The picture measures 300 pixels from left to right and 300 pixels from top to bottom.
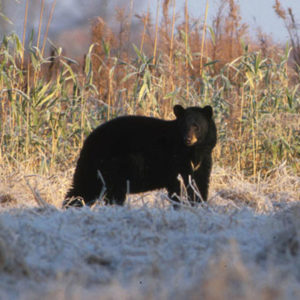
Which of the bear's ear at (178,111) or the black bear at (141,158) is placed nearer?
the black bear at (141,158)

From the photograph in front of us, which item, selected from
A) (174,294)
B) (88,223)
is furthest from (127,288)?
(88,223)

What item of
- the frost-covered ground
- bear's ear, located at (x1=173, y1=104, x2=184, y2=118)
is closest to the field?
the frost-covered ground

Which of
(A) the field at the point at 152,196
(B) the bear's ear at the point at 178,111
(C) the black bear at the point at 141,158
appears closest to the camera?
(A) the field at the point at 152,196

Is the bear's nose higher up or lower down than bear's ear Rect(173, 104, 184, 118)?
lower down

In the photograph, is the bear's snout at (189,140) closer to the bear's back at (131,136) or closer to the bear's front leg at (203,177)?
the bear's back at (131,136)

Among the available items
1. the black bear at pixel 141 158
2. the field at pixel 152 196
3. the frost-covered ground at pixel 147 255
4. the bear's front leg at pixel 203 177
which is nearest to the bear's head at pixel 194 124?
the black bear at pixel 141 158

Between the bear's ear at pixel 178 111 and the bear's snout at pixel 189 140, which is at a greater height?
the bear's ear at pixel 178 111

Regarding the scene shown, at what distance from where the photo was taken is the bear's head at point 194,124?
5051 millimetres

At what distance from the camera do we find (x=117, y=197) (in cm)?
500

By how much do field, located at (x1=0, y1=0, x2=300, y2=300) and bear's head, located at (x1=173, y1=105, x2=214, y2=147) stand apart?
537mm

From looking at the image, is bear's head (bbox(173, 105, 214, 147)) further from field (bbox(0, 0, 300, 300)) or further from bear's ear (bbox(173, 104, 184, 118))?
field (bbox(0, 0, 300, 300))

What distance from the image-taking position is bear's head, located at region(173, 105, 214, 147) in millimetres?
5051

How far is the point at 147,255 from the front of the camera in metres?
2.56

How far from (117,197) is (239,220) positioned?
2.05 meters
